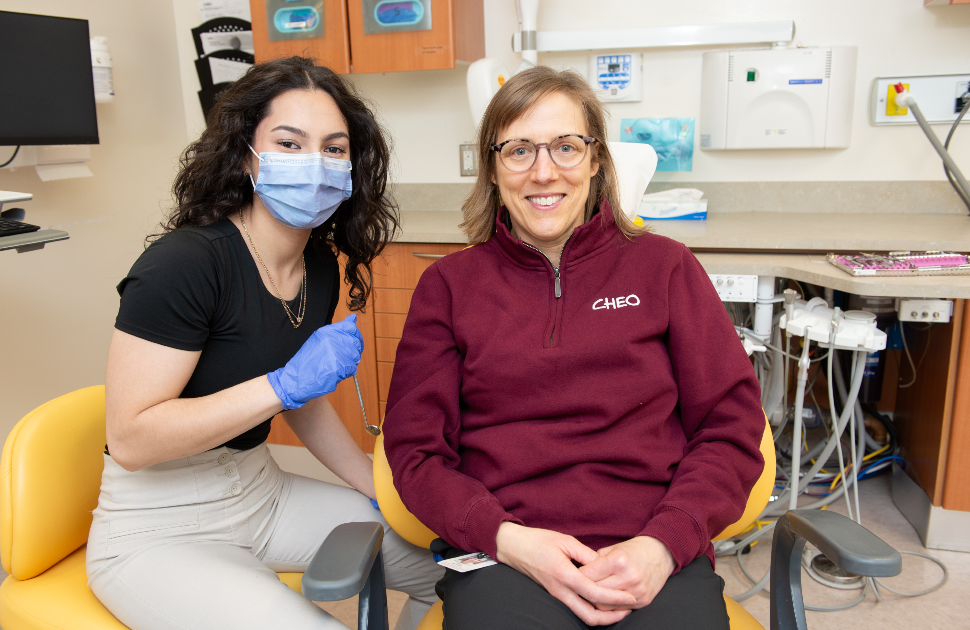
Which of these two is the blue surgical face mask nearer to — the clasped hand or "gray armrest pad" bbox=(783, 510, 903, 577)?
the clasped hand

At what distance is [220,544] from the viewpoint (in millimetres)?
1136

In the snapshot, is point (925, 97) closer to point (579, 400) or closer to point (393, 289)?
point (393, 289)

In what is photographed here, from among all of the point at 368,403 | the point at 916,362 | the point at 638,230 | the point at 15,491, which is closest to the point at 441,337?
the point at 638,230

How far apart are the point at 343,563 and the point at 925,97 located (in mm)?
2527

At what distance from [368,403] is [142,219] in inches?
51.2

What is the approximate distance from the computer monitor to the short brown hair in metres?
1.56

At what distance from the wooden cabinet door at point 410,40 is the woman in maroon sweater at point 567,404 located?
138 centimetres

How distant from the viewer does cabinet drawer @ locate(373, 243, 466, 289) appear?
2.34 m

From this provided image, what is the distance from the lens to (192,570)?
1.03m

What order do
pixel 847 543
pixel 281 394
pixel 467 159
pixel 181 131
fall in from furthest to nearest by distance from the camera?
pixel 181 131 < pixel 467 159 < pixel 281 394 < pixel 847 543

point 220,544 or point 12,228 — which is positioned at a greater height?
point 12,228

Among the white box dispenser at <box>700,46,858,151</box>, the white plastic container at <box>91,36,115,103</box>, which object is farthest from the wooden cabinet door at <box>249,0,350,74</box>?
the white box dispenser at <box>700,46,858,151</box>

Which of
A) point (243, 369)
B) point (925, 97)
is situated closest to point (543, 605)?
point (243, 369)

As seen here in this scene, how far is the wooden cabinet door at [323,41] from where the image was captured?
8.34 feet
